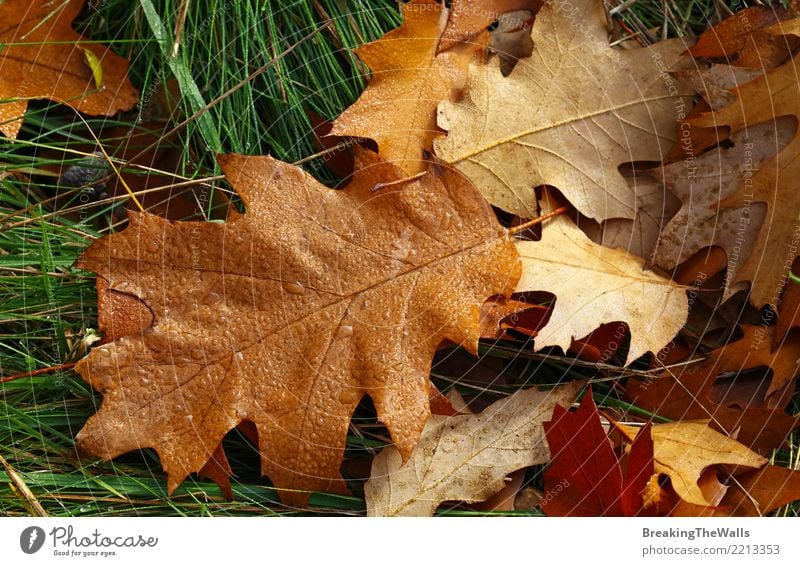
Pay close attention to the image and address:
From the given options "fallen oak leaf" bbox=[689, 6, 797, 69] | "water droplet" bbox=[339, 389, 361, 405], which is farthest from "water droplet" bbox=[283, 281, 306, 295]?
"fallen oak leaf" bbox=[689, 6, 797, 69]

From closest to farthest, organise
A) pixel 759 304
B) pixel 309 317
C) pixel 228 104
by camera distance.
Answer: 1. pixel 309 317
2. pixel 759 304
3. pixel 228 104

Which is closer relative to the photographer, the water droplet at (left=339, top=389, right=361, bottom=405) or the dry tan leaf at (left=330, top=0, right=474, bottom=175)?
the water droplet at (left=339, top=389, right=361, bottom=405)

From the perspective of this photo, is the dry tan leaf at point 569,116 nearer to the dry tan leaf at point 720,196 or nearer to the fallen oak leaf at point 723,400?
the dry tan leaf at point 720,196

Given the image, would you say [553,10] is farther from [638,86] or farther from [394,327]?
[394,327]

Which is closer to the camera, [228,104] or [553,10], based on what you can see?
[553,10]

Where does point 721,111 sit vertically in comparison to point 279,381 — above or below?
above

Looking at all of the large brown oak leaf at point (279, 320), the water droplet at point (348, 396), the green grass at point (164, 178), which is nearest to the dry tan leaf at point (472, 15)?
the green grass at point (164, 178)

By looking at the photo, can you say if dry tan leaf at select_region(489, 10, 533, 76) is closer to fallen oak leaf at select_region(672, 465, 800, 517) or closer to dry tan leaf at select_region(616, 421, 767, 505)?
dry tan leaf at select_region(616, 421, 767, 505)

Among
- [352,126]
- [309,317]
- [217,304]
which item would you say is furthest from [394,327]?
[352,126]
